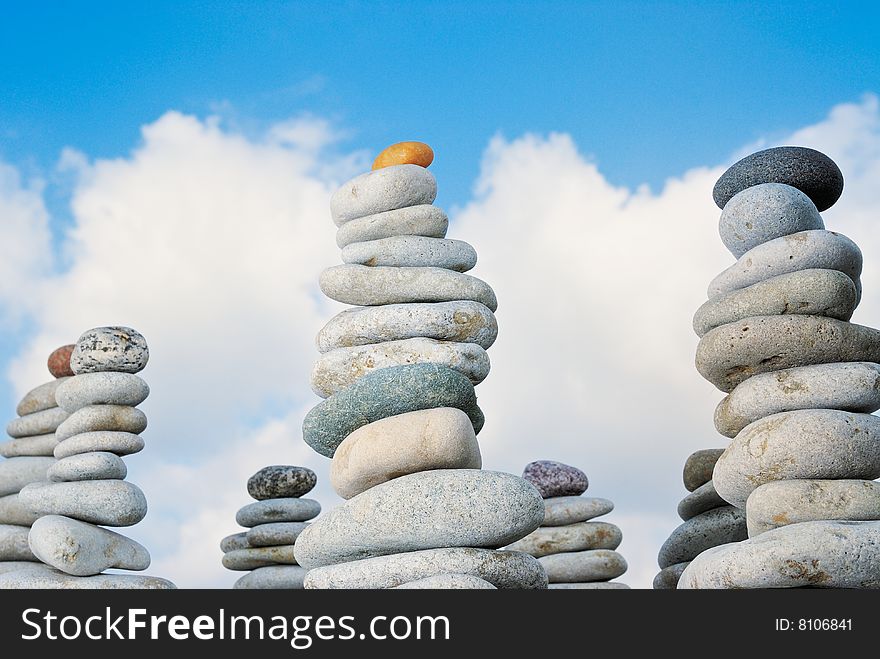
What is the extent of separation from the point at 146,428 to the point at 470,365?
3874mm

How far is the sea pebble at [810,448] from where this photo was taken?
582cm

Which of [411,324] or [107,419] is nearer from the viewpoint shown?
[411,324]

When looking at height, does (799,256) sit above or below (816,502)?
above

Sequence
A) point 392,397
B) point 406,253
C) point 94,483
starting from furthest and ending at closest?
point 94,483 < point 406,253 < point 392,397

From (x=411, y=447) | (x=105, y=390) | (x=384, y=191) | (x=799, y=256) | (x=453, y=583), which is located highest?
(x=384, y=191)

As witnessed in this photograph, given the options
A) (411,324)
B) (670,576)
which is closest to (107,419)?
(411,324)

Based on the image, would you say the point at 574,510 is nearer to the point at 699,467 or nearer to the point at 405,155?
the point at 699,467

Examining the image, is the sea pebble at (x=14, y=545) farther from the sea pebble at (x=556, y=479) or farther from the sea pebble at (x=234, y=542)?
the sea pebble at (x=556, y=479)

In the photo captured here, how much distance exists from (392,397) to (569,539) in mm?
4422

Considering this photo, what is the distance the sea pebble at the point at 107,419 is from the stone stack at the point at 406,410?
2.76 m

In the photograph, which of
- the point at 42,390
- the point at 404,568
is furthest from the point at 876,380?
the point at 42,390

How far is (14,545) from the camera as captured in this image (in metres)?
10.5
